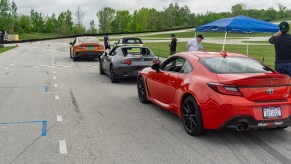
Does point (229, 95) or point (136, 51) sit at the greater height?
point (136, 51)

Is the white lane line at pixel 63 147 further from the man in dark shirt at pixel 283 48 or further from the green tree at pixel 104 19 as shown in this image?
the green tree at pixel 104 19

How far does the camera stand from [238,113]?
525cm

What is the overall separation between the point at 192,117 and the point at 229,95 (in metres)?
0.82

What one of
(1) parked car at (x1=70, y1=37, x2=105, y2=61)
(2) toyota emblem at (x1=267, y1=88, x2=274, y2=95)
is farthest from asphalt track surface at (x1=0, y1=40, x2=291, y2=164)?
(1) parked car at (x1=70, y1=37, x2=105, y2=61)

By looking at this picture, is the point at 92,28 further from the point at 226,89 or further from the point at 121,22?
the point at 226,89

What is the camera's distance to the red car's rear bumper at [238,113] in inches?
207

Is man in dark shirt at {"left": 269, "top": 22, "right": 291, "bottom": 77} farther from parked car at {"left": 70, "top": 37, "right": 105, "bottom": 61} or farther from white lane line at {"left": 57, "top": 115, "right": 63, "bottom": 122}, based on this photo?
parked car at {"left": 70, "top": 37, "right": 105, "bottom": 61}

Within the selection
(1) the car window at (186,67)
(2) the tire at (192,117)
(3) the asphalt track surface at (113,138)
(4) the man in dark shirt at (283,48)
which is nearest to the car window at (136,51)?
(3) the asphalt track surface at (113,138)

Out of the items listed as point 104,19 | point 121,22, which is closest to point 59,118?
point 104,19

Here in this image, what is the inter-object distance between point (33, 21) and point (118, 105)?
122604 millimetres

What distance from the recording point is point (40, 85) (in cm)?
1175

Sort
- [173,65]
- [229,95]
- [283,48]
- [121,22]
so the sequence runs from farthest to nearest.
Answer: [121,22] → [283,48] → [173,65] → [229,95]

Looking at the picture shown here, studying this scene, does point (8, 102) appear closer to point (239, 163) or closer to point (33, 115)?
point (33, 115)

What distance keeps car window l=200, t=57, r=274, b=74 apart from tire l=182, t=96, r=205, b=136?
0.66 metres
